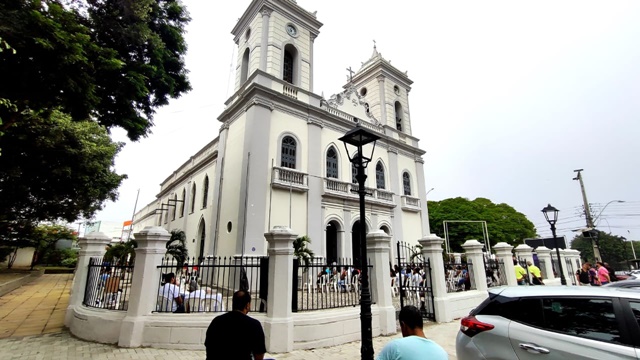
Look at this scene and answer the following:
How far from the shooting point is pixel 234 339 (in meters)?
2.61

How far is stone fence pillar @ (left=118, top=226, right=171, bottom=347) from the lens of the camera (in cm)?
548

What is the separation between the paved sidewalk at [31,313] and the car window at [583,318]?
9.29 m

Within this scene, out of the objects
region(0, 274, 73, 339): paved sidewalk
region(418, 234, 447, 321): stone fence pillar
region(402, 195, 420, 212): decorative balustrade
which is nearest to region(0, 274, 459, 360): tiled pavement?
region(0, 274, 73, 339): paved sidewalk

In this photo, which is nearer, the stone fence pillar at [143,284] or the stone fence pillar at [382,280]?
the stone fence pillar at [143,284]

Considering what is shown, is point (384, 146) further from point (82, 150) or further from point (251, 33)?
point (82, 150)

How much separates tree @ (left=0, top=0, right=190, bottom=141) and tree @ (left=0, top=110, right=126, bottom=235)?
4.33 m

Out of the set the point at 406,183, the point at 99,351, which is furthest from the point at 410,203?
the point at 99,351

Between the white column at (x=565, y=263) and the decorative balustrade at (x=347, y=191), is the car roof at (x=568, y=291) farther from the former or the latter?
the white column at (x=565, y=263)

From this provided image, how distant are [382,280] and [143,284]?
4.92 meters

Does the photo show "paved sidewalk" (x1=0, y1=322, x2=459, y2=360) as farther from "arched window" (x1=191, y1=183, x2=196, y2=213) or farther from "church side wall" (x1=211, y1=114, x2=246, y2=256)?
"arched window" (x1=191, y1=183, x2=196, y2=213)

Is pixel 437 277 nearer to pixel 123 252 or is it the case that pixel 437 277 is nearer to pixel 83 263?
pixel 83 263

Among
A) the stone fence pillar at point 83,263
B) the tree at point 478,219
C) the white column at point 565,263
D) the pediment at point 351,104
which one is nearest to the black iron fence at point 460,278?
the white column at point 565,263

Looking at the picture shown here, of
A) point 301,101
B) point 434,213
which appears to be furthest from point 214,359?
point 434,213

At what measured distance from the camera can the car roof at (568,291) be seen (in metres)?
3.06
